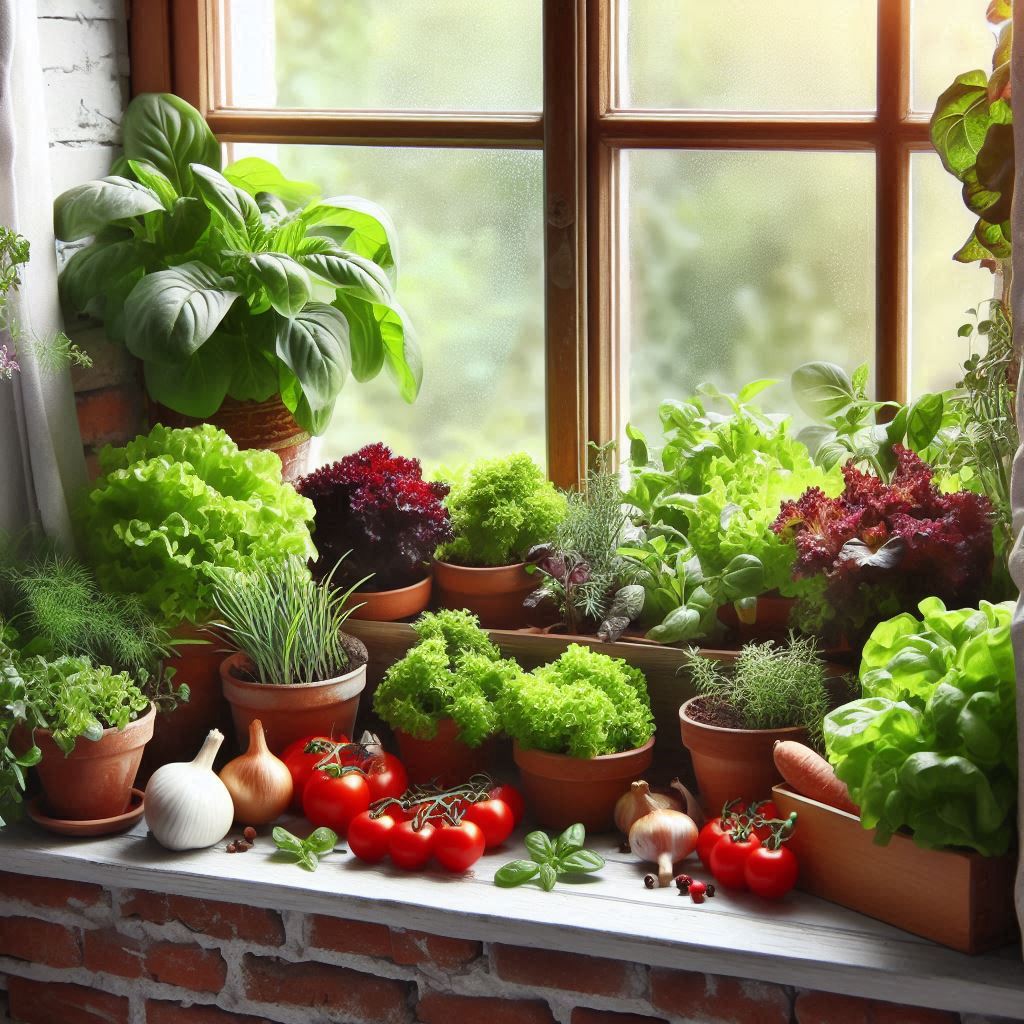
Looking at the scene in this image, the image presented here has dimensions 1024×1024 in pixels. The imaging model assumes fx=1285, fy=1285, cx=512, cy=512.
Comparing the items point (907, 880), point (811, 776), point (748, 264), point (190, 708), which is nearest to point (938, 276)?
point (748, 264)

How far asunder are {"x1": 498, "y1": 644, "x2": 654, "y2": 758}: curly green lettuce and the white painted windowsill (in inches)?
5.4

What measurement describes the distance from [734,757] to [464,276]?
960mm

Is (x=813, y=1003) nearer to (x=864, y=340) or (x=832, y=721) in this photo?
(x=832, y=721)

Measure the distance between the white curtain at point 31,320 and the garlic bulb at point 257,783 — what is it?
1.38 feet

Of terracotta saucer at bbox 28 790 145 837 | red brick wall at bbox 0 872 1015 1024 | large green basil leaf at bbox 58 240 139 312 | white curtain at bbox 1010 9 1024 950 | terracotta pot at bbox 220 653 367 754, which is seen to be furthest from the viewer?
large green basil leaf at bbox 58 240 139 312

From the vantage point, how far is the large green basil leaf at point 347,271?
6.24ft

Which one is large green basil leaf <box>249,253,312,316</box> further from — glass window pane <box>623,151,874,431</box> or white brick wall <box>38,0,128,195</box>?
glass window pane <box>623,151,874,431</box>

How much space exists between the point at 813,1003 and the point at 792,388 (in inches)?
37.0

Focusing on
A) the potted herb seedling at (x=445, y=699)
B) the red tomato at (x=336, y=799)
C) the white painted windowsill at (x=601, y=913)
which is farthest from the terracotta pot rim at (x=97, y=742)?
the potted herb seedling at (x=445, y=699)

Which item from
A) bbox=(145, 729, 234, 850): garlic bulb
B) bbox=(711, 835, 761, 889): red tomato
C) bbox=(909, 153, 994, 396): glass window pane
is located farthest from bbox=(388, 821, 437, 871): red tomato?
bbox=(909, 153, 994, 396): glass window pane

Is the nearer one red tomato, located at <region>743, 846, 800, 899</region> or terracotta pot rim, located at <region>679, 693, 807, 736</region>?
red tomato, located at <region>743, 846, 800, 899</region>

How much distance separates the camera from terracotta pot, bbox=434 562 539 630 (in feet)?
6.43

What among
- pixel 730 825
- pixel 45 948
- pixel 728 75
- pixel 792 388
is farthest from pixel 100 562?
pixel 728 75

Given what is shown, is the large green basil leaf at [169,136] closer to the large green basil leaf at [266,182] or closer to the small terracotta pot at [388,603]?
the large green basil leaf at [266,182]
